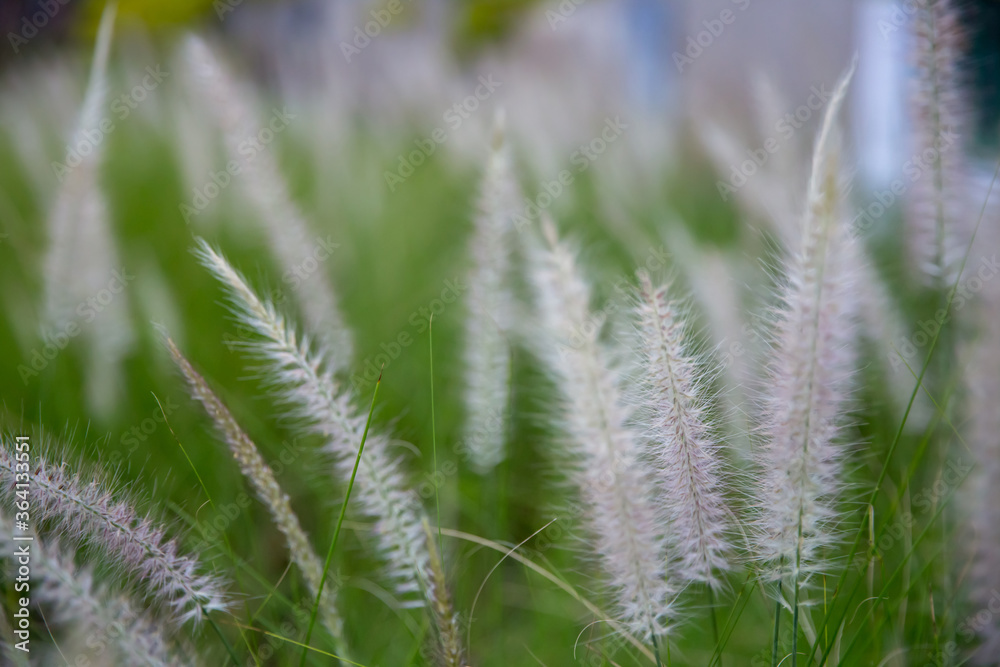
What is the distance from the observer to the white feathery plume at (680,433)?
57 cm

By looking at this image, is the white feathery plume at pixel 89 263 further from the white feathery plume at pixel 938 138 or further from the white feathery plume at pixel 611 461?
the white feathery plume at pixel 938 138

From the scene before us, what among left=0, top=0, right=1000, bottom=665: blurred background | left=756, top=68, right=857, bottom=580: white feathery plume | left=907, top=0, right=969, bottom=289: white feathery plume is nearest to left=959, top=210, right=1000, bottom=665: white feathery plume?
left=907, top=0, right=969, bottom=289: white feathery plume

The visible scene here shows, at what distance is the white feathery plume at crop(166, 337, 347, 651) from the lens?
59 centimetres

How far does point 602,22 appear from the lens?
127 inches

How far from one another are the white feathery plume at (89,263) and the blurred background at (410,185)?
1cm

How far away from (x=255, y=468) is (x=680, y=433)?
1.34 ft

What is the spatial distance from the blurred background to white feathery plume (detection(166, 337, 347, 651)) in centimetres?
17

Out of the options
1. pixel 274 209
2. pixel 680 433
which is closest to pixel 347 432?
pixel 680 433

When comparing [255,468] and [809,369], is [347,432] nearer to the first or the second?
[255,468]

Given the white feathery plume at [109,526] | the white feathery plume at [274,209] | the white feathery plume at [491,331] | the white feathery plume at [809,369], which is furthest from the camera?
the white feathery plume at [274,209]

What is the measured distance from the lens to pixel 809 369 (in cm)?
51

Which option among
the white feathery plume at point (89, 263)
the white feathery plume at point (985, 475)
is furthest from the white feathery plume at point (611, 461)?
the white feathery plume at point (89, 263)

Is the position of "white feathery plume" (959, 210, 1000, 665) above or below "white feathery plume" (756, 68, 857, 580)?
below

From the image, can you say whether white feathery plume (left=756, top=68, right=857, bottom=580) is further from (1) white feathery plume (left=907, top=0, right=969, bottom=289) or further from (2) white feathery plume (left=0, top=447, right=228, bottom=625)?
(2) white feathery plume (left=0, top=447, right=228, bottom=625)
